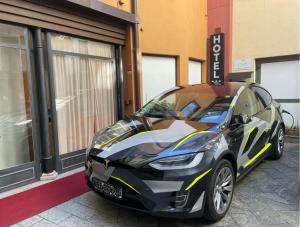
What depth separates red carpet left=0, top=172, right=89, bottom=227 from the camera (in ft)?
11.0

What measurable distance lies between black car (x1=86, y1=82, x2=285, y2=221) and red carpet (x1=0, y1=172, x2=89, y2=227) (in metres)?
0.82

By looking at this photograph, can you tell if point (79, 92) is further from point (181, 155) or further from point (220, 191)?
point (220, 191)

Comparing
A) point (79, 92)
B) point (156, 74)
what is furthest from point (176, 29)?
point (79, 92)

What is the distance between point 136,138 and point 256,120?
2.05 metres

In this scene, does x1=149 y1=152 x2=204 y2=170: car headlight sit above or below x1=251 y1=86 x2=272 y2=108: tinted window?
below

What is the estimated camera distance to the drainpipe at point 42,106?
13.6 feet

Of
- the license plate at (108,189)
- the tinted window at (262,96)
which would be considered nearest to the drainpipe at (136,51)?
Result: the tinted window at (262,96)

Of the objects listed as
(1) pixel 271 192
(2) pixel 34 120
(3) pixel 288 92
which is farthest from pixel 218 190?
(3) pixel 288 92

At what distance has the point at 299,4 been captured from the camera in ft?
24.6

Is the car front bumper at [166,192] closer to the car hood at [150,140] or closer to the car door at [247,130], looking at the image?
the car hood at [150,140]

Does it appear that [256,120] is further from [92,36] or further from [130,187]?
[92,36]

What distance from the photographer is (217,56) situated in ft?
28.8

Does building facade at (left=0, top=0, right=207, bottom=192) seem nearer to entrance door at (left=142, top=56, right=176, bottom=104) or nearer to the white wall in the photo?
entrance door at (left=142, top=56, right=176, bottom=104)

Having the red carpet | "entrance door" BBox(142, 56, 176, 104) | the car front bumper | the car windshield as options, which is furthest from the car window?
"entrance door" BBox(142, 56, 176, 104)
